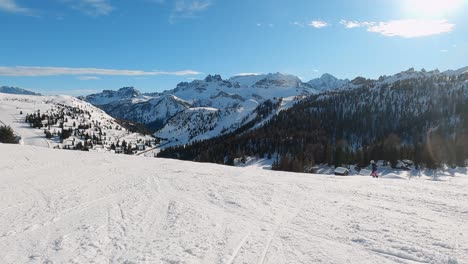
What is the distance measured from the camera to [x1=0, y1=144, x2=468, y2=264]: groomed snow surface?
9438mm

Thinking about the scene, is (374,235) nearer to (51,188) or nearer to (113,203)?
(113,203)

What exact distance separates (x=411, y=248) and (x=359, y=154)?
10697cm

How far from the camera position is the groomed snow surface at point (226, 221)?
944cm

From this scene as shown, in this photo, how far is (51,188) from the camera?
18.8 m

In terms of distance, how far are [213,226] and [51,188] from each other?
37.4ft

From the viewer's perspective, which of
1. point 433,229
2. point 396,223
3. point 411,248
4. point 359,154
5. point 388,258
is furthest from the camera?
point 359,154

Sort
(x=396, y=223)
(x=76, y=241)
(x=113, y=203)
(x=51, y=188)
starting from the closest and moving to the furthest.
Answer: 1. (x=76, y=241)
2. (x=396, y=223)
3. (x=113, y=203)
4. (x=51, y=188)

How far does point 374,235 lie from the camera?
35.8 feet

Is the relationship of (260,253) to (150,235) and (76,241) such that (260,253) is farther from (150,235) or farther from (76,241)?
(76,241)

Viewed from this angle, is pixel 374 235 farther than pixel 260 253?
Yes

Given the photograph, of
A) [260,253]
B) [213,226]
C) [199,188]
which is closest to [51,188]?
[199,188]

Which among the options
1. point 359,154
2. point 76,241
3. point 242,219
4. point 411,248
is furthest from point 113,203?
point 359,154

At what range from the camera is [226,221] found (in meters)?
12.7

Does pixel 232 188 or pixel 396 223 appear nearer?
pixel 396 223
